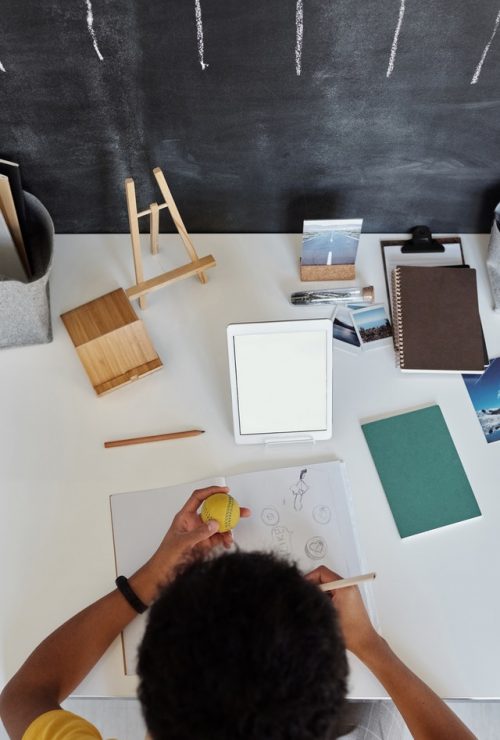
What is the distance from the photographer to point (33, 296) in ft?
3.91

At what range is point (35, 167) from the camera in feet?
4.25

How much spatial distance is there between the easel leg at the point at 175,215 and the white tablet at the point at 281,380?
247 millimetres

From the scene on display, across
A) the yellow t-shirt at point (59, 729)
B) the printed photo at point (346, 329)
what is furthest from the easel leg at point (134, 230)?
the yellow t-shirt at point (59, 729)

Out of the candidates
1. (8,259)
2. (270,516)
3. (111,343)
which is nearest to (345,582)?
(270,516)

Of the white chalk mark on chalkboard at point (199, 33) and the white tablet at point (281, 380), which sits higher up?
the white chalk mark on chalkboard at point (199, 33)

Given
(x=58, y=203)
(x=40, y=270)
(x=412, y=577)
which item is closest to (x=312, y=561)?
(x=412, y=577)

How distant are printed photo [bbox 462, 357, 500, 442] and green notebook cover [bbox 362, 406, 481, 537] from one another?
0.07 m

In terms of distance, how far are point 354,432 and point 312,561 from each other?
0.78ft

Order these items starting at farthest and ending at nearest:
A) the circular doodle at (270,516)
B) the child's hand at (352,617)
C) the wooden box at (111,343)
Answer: the wooden box at (111,343) < the circular doodle at (270,516) < the child's hand at (352,617)

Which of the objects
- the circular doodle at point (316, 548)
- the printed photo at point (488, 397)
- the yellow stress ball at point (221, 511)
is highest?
the printed photo at point (488, 397)

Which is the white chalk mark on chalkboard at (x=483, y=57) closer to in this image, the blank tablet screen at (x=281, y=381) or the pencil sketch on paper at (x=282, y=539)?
the blank tablet screen at (x=281, y=381)

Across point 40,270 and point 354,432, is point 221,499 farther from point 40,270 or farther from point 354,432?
point 40,270

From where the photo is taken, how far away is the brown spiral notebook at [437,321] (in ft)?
4.15

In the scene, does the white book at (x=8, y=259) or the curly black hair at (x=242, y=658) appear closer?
the curly black hair at (x=242, y=658)
